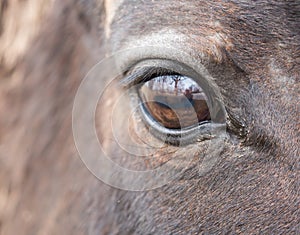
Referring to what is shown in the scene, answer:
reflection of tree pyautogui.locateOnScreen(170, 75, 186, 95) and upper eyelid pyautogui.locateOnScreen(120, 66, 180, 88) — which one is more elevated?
upper eyelid pyautogui.locateOnScreen(120, 66, 180, 88)

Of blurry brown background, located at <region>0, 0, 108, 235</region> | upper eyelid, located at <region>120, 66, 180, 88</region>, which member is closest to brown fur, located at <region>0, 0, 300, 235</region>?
blurry brown background, located at <region>0, 0, 108, 235</region>

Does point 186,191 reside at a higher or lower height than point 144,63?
lower

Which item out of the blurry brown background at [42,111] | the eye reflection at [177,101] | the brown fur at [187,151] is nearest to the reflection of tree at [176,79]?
the eye reflection at [177,101]

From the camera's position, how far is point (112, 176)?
1.97 meters

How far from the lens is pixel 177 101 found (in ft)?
6.01

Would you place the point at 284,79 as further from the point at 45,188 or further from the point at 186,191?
the point at 45,188

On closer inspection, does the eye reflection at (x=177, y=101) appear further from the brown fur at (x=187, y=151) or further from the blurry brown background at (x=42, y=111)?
the blurry brown background at (x=42, y=111)

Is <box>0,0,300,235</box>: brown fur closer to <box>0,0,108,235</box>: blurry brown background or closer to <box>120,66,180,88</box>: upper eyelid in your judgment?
<box>0,0,108,235</box>: blurry brown background

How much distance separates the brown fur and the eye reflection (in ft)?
0.29

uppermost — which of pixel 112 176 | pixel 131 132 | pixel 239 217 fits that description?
pixel 131 132

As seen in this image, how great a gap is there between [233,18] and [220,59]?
5.2 inches

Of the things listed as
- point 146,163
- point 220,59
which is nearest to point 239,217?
point 146,163

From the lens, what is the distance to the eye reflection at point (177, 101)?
1.81 m

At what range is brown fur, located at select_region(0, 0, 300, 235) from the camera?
1698 mm
